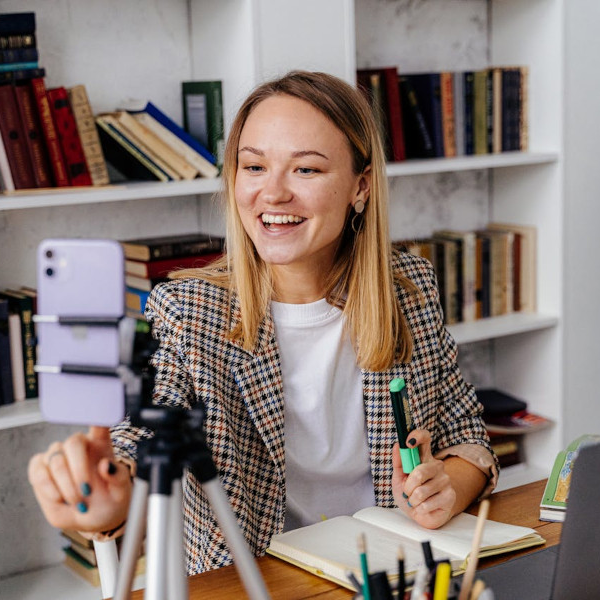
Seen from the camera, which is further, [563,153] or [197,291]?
[563,153]

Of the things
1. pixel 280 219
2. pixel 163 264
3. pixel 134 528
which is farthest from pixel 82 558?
pixel 134 528

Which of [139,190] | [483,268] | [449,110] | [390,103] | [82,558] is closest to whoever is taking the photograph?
[139,190]

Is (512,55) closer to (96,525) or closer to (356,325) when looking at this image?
(356,325)

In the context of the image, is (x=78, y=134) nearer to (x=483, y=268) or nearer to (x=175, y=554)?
(x=483, y=268)

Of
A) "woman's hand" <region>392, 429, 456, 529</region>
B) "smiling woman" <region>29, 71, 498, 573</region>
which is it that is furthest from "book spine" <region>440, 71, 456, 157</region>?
"woman's hand" <region>392, 429, 456, 529</region>

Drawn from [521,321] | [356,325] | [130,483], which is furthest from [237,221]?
[521,321]

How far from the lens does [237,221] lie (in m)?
1.62

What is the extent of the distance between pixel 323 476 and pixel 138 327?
34.4 inches

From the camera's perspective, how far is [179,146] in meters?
2.33

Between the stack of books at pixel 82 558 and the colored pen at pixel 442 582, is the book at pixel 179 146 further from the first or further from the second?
the colored pen at pixel 442 582

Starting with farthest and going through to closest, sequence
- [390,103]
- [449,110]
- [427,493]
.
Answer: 1. [449,110]
2. [390,103]
3. [427,493]

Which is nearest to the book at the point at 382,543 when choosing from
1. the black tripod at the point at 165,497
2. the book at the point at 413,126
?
the black tripod at the point at 165,497

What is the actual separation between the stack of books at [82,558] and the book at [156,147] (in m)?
0.95

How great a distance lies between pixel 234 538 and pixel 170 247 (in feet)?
5.07
